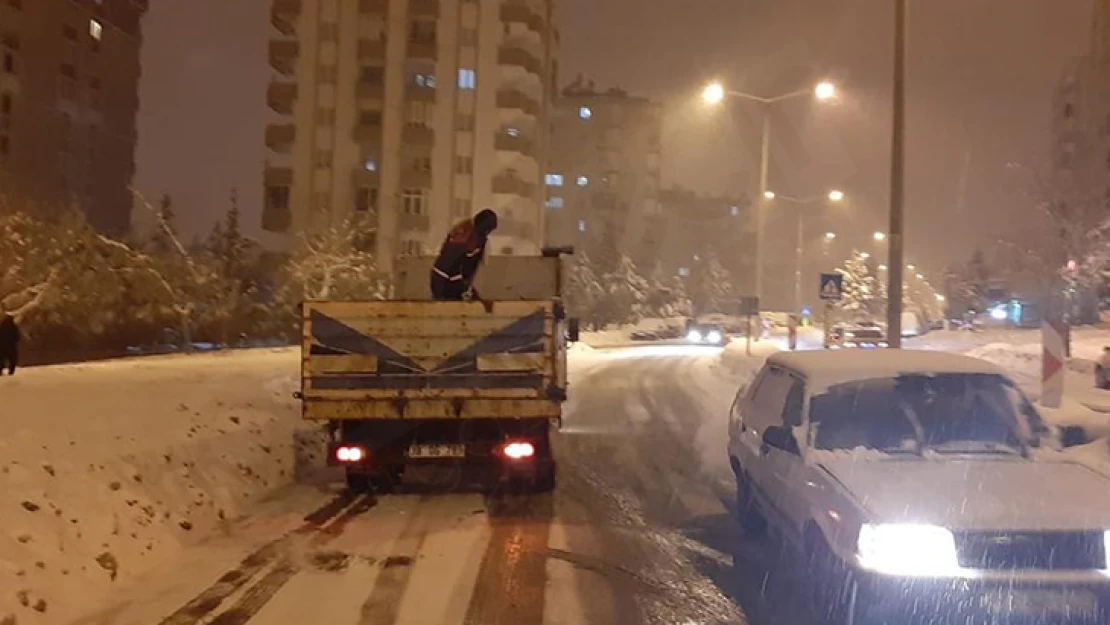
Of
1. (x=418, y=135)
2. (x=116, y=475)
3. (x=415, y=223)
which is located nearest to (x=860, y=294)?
(x=415, y=223)

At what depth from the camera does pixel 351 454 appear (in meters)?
11.2

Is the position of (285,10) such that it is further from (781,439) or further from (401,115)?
(781,439)

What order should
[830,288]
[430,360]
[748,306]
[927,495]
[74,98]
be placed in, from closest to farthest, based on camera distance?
[927,495]
[430,360]
[830,288]
[748,306]
[74,98]

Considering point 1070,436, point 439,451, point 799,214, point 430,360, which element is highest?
point 799,214

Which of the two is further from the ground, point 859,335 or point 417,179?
point 417,179

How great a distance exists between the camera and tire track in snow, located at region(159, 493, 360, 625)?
265 inches

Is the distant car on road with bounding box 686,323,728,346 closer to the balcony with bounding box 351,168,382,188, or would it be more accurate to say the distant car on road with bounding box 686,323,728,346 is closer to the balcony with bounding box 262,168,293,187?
the balcony with bounding box 351,168,382,188

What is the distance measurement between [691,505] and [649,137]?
99.0 m

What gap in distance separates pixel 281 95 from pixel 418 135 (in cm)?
816

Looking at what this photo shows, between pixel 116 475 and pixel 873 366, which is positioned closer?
pixel 873 366

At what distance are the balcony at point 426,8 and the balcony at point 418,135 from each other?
650cm

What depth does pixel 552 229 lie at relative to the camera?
101 meters

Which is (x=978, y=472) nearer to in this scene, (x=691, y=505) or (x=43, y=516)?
(x=691, y=505)

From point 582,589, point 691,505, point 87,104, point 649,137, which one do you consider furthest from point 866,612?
point 649,137
